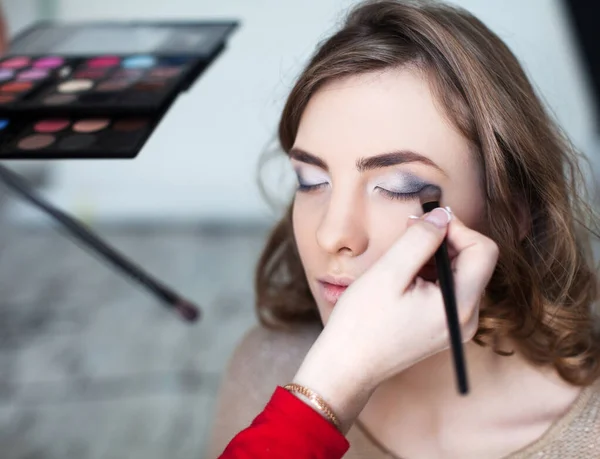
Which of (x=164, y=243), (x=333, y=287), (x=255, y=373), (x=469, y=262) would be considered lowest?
(x=164, y=243)

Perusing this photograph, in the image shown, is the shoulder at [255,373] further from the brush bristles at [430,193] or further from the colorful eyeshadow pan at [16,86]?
the colorful eyeshadow pan at [16,86]

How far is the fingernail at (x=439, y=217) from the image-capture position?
60cm

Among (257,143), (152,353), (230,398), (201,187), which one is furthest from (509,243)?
(201,187)

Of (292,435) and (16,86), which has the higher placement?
(16,86)

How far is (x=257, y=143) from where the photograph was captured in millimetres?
2209

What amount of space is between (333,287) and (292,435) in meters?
0.20

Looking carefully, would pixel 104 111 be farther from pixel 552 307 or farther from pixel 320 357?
pixel 552 307

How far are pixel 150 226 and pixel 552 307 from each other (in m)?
1.74

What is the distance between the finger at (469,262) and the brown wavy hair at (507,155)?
0.48ft

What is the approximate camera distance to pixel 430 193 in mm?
693

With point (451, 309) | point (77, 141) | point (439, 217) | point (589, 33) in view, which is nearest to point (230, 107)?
point (589, 33)

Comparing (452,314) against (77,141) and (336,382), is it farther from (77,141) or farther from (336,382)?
(77,141)

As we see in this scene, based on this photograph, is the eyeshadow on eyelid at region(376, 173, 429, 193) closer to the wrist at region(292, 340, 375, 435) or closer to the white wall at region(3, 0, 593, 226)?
the wrist at region(292, 340, 375, 435)

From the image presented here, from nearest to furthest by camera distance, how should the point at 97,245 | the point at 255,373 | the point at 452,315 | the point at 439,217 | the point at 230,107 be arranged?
the point at 452,315 < the point at 439,217 < the point at 255,373 < the point at 97,245 < the point at 230,107
